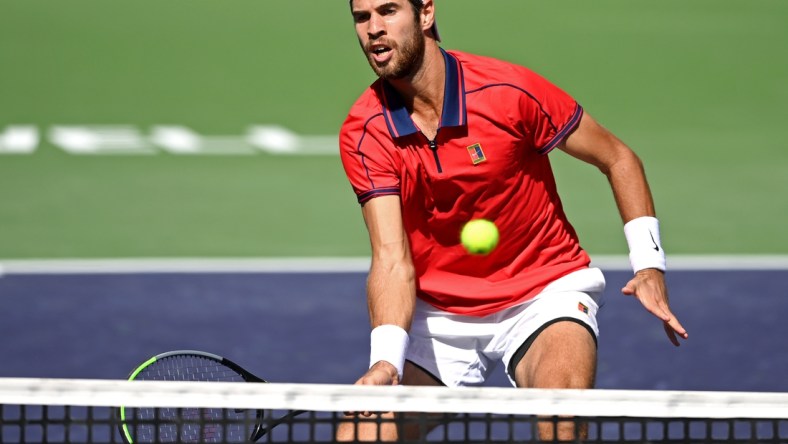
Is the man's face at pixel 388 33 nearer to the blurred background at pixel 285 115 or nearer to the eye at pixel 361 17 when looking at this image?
the eye at pixel 361 17

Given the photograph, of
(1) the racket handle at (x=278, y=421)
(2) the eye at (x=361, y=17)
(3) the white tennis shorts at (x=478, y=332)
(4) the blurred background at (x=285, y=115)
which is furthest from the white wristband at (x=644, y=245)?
(4) the blurred background at (x=285, y=115)

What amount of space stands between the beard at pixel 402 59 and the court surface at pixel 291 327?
282cm

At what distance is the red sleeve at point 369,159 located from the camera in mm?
4824

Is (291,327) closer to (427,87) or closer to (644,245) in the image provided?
(427,87)

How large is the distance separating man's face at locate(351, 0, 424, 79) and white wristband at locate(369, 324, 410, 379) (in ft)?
2.82

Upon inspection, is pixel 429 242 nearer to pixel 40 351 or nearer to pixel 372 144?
pixel 372 144

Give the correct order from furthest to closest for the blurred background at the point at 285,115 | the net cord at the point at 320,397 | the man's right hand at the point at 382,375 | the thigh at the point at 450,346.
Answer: the blurred background at the point at 285,115 → the thigh at the point at 450,346 → the man's right hand at the point at 382,375 → the net cord at the point at 320,397

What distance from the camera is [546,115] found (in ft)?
15.9

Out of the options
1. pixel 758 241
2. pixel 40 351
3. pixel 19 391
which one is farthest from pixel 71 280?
pixel 19 391

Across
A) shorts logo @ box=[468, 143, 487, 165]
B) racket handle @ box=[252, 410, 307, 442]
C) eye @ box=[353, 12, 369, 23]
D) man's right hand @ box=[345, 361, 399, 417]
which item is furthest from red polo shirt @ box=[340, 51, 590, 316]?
racket handle @ box=[252, 410, 307, 442]

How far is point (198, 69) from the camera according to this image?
48.0ft

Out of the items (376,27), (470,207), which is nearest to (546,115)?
(470,207)

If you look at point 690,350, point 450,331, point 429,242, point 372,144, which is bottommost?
point 690,350

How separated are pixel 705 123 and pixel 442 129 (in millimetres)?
8599
